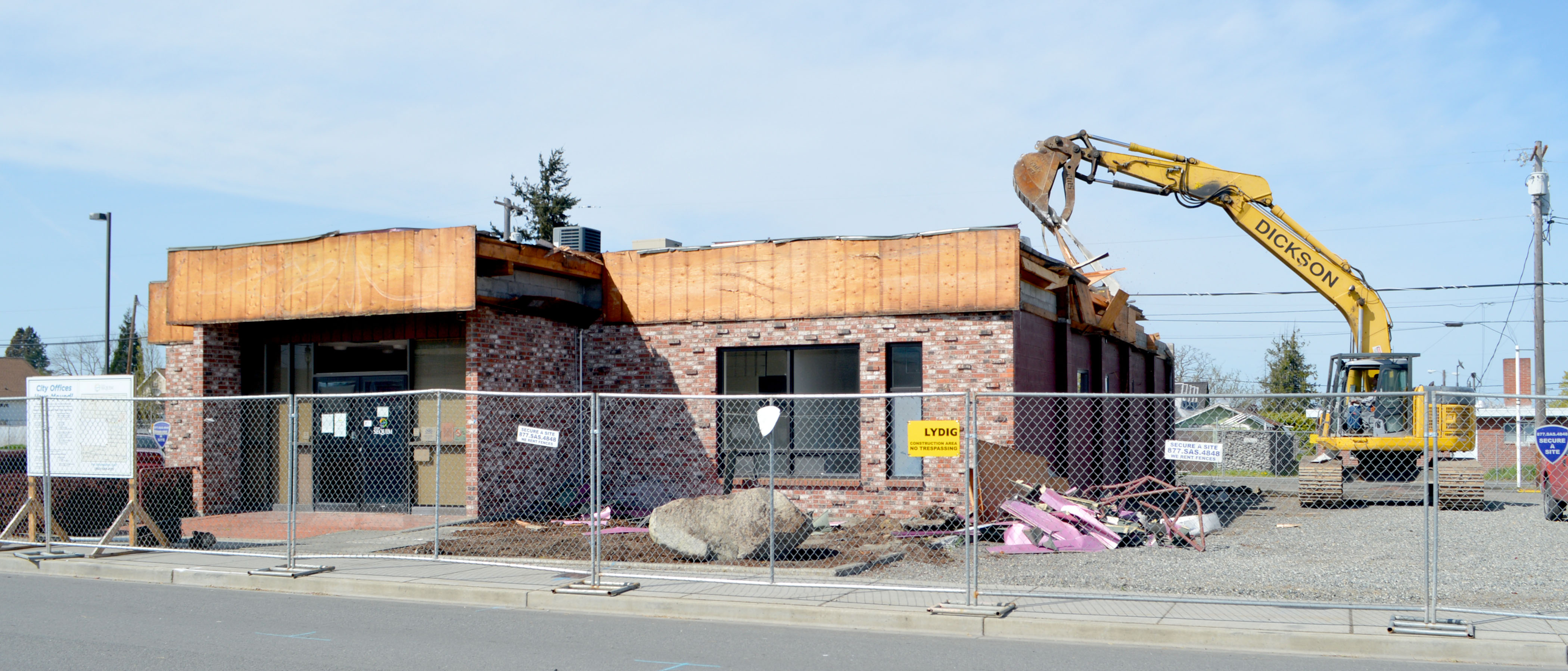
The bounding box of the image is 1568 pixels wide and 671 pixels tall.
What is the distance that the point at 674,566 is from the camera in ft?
39.7

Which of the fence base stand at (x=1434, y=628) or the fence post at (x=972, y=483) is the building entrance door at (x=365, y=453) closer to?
the fence post at (x=972, y=483)

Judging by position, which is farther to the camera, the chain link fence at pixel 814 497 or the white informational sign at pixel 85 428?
the white informational sign at pixel 85 428

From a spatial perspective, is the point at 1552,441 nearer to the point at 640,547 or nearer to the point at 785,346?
the point at 640,547

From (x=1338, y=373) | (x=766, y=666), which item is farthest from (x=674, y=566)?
(x=1338, y=373)

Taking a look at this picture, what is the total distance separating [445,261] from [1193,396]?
38.1ft

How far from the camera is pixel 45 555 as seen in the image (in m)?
13.8

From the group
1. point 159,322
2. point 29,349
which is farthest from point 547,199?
point 29,349

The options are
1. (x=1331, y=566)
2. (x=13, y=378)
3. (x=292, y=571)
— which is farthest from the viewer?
(x=13, y=378)

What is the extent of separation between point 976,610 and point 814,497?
784 centimetres

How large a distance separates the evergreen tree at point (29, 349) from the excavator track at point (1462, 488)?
411 feet

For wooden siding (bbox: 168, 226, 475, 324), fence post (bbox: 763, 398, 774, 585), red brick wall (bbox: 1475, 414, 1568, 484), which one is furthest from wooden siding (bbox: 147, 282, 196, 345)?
red brick wall (bbox: 1475, 414, 1568, 484)

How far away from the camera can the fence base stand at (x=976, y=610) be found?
9.30 metres

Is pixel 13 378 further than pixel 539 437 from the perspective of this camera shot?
Yes

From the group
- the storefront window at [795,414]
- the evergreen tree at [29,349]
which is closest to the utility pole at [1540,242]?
the storefront window at [795,414]
